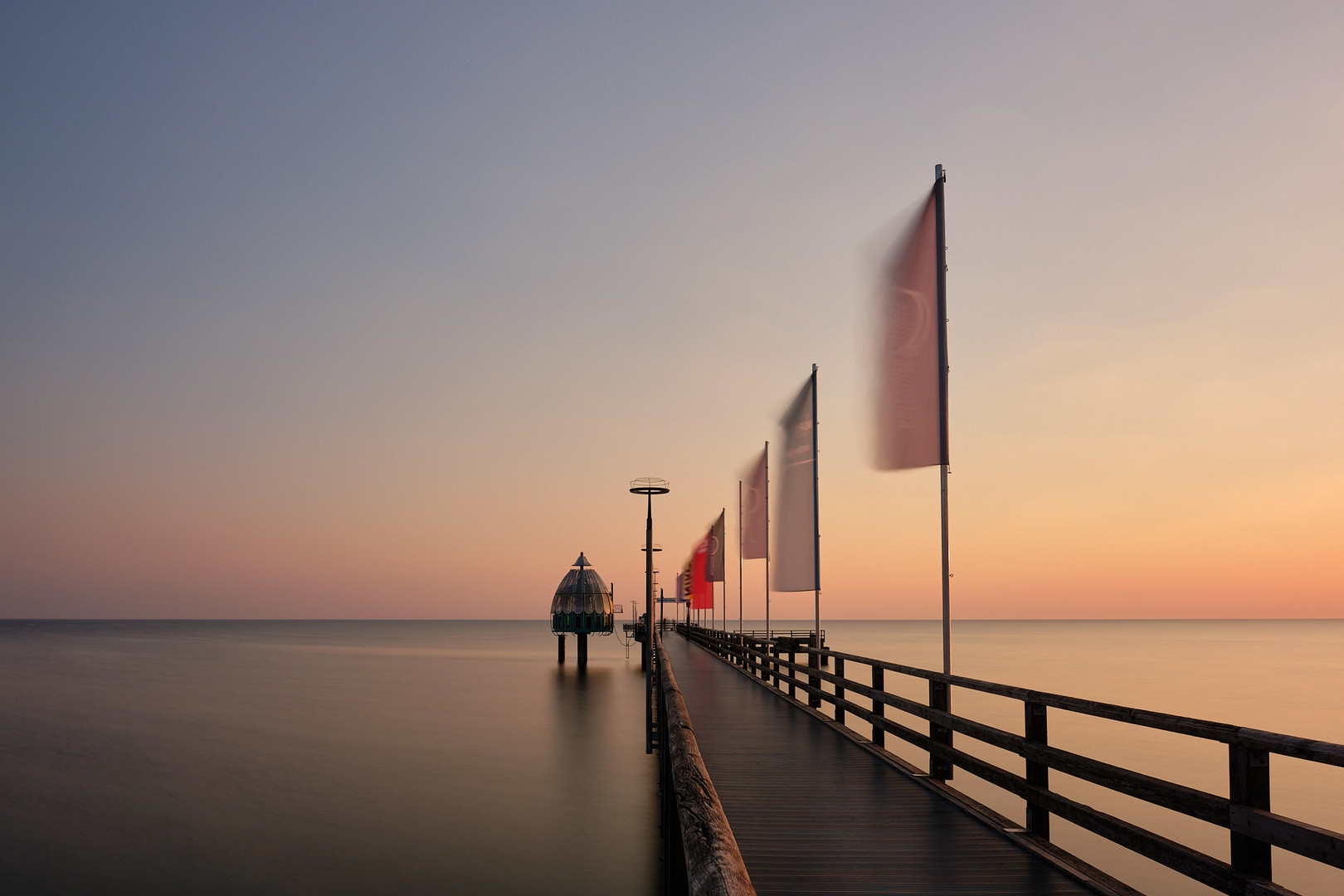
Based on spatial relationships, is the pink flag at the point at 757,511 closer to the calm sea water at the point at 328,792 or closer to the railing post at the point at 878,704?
the calm sea water at the point at 328,792

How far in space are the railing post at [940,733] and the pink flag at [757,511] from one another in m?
16.8

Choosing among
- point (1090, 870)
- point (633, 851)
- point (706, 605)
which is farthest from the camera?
point (706, 605)

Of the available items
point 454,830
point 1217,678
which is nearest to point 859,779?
point 454,830

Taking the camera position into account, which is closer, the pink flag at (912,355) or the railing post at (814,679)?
the pink flag at (912,355)

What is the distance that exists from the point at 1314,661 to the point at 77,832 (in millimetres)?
102903

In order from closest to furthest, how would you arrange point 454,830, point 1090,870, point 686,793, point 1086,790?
1. point 686,793
2. point 1090,870
3. point 454,830
4. point 1086,790

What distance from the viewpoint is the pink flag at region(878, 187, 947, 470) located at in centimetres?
1095

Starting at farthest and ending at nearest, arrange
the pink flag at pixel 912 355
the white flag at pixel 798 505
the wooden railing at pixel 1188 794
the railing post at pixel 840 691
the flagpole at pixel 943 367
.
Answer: the white flag at pixel 798 505
the railing post at pixel 840 691
the pink flag at pixel 912 355
the flagpole at pixel 943 367
the wooden railing at pixel 1188 794

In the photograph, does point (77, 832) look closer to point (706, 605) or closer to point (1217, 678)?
point (706, 605)

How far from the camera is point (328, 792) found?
920 inches

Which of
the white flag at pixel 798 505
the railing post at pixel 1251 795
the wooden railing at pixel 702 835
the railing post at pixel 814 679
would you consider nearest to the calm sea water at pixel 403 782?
the railing post at pixel 814 679

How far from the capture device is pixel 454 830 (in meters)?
19.0

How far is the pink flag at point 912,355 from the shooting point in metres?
11.0

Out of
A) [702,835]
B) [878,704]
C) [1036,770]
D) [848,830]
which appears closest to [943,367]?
[878,704]
